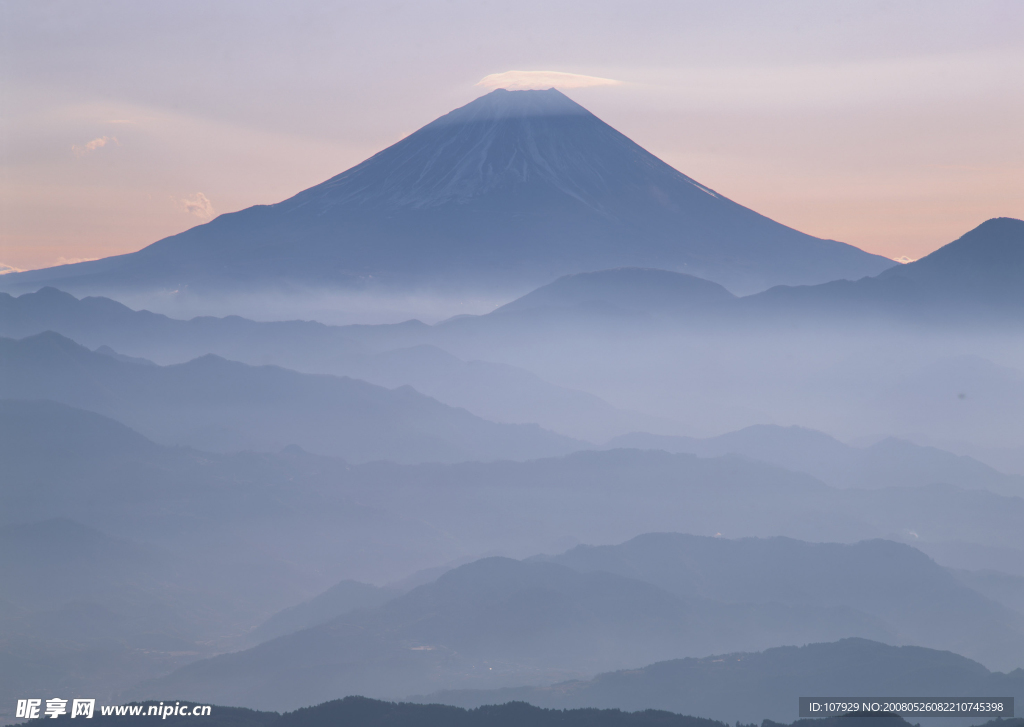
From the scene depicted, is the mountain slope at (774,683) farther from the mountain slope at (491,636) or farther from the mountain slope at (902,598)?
the mountain slope at (902,598)

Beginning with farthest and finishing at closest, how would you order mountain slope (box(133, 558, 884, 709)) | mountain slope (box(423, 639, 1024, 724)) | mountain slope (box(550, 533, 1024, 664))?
mountain slope (box(550, 533, 1024, 664))
mountain slope (box(133, 558, 884, 709))
mountain slope (box(423, 639, 1024, 724))

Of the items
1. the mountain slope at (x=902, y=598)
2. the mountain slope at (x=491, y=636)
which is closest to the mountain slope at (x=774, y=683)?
the mountain slope at (x=491, y=636)

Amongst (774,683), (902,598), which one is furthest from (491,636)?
(902,598)

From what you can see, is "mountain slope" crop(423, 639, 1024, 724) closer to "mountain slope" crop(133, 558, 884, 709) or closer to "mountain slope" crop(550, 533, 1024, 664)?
"mountain slope" crop(133, 558, 884, 709)

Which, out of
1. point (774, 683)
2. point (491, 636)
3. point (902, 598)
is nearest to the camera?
point (774, 683)

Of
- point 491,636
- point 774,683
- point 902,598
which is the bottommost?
point 774,683

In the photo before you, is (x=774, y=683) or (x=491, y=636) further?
(x=491, y=636)

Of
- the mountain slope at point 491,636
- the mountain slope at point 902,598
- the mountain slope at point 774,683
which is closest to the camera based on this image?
the mountain slope at point 774,683

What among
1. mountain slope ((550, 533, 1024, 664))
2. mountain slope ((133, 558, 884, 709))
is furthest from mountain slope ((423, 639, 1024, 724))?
mountain slope ((550, 533, 1024, 664))

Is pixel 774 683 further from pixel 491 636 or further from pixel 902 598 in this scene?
pixel 902 598

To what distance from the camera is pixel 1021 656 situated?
176 metres

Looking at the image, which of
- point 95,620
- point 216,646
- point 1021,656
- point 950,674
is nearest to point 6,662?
point 95,620

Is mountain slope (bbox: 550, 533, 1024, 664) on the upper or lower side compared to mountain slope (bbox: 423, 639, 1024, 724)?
upper

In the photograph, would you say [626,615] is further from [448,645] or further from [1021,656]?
[1021,656]
